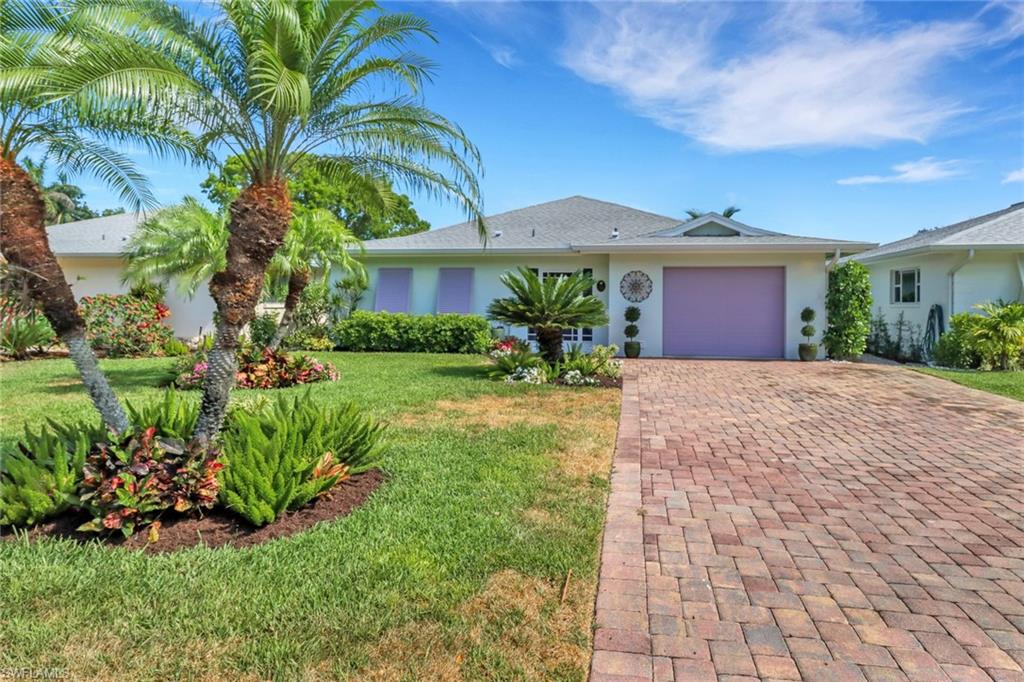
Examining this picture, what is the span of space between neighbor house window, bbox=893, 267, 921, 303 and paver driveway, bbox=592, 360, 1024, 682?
33.3ft

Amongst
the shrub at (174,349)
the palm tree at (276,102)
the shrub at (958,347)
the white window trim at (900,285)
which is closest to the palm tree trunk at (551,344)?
the palm tree at (276,102)

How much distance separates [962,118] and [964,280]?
4205 millimetres

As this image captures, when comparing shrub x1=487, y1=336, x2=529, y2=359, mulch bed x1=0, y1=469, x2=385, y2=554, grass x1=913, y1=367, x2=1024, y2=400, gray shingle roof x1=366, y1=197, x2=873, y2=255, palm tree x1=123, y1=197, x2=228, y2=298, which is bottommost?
mulch bed x1=0, y1=469, x2=385, y2=554

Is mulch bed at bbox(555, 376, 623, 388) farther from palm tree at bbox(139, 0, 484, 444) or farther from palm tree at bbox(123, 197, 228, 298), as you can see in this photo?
palm tree at bbox(123, 197, 228, 298)

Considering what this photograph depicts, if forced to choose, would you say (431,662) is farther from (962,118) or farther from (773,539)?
(962,118)

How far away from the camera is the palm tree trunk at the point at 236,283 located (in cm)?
433

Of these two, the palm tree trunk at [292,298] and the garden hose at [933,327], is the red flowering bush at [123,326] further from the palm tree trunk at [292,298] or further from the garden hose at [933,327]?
the garden hose at [933,327]

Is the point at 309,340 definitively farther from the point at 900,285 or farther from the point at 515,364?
the point at 900,285

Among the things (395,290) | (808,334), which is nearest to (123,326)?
(395,290)

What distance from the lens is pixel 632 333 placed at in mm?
14898

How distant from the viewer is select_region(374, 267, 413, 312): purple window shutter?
675 inches

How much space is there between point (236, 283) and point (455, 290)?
12608 millimetres

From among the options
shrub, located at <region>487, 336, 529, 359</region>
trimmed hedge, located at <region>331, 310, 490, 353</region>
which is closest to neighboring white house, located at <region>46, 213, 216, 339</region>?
trimmed hedge, located at <region>331, 310, 490, 353</region>

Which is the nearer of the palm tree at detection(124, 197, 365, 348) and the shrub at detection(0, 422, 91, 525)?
the shrub at detection(0, 422, 91, 525)
